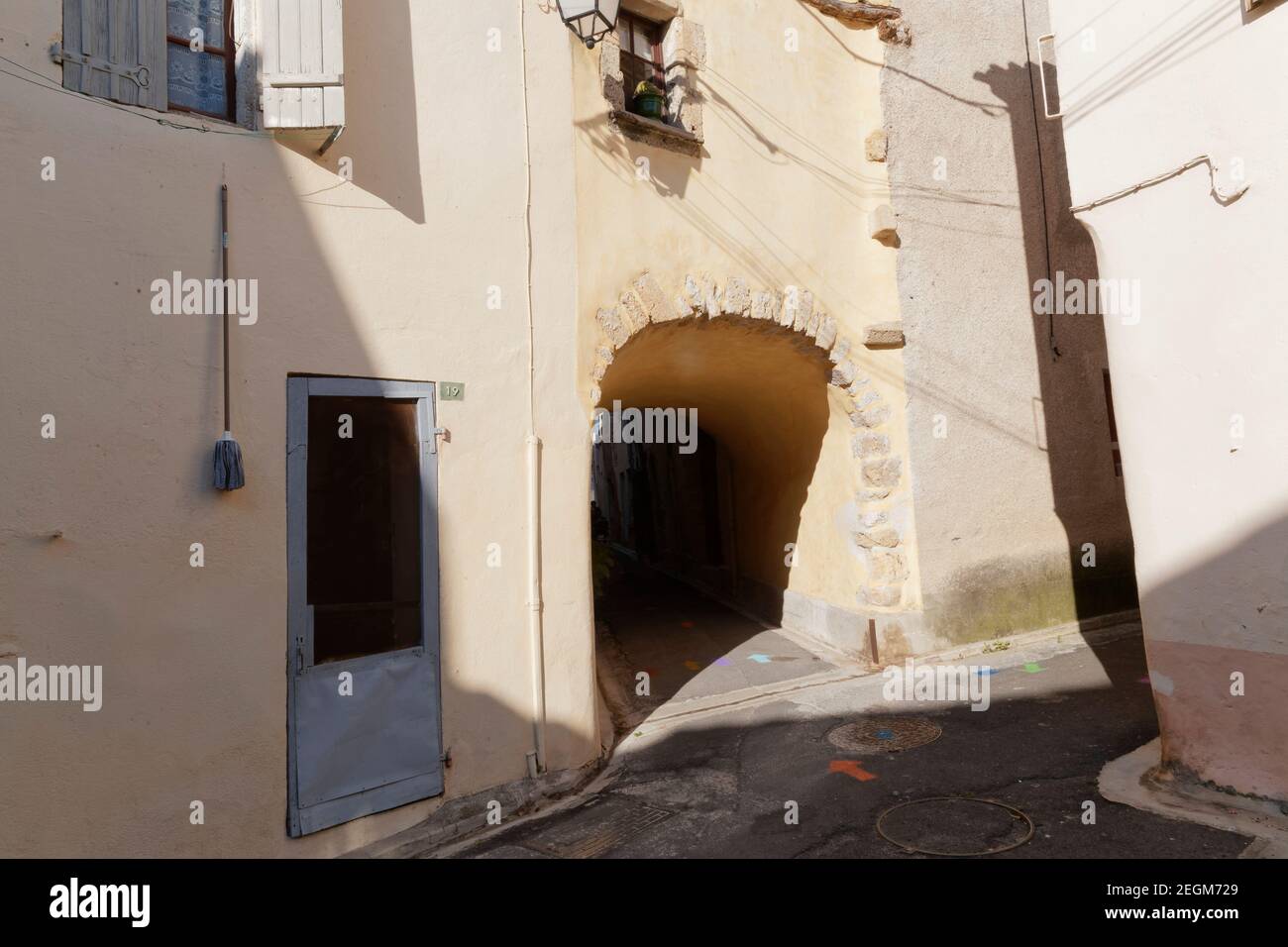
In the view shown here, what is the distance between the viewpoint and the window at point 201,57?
4.47 meters

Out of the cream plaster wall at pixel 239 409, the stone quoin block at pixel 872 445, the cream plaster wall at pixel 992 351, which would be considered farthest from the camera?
the cream plaster wall at pixel 992 351

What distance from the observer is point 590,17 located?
5.78 meters

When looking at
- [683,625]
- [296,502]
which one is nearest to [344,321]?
[296,502]

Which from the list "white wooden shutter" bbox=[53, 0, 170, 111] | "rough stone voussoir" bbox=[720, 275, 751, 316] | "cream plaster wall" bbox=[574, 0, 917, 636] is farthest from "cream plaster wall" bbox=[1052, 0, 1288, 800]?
"white wooden shutter" bbox=[53, 0, 170, 111]

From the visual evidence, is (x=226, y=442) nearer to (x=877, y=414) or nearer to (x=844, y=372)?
(x=844, y=372)

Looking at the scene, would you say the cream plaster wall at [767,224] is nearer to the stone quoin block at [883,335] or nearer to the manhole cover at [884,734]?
the stone quoin block at [883,335]

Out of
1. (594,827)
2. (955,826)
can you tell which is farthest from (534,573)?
(955,826)

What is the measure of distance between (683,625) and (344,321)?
6.55 m

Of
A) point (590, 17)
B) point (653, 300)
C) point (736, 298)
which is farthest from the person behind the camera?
point (736, 298)

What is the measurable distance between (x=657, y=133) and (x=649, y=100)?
35 cm

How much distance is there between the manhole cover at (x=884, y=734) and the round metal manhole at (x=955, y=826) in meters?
0.95

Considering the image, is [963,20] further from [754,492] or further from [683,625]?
[683,625]

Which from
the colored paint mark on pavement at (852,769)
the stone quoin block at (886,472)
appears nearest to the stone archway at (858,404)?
the stone quoin block at (886,472)
